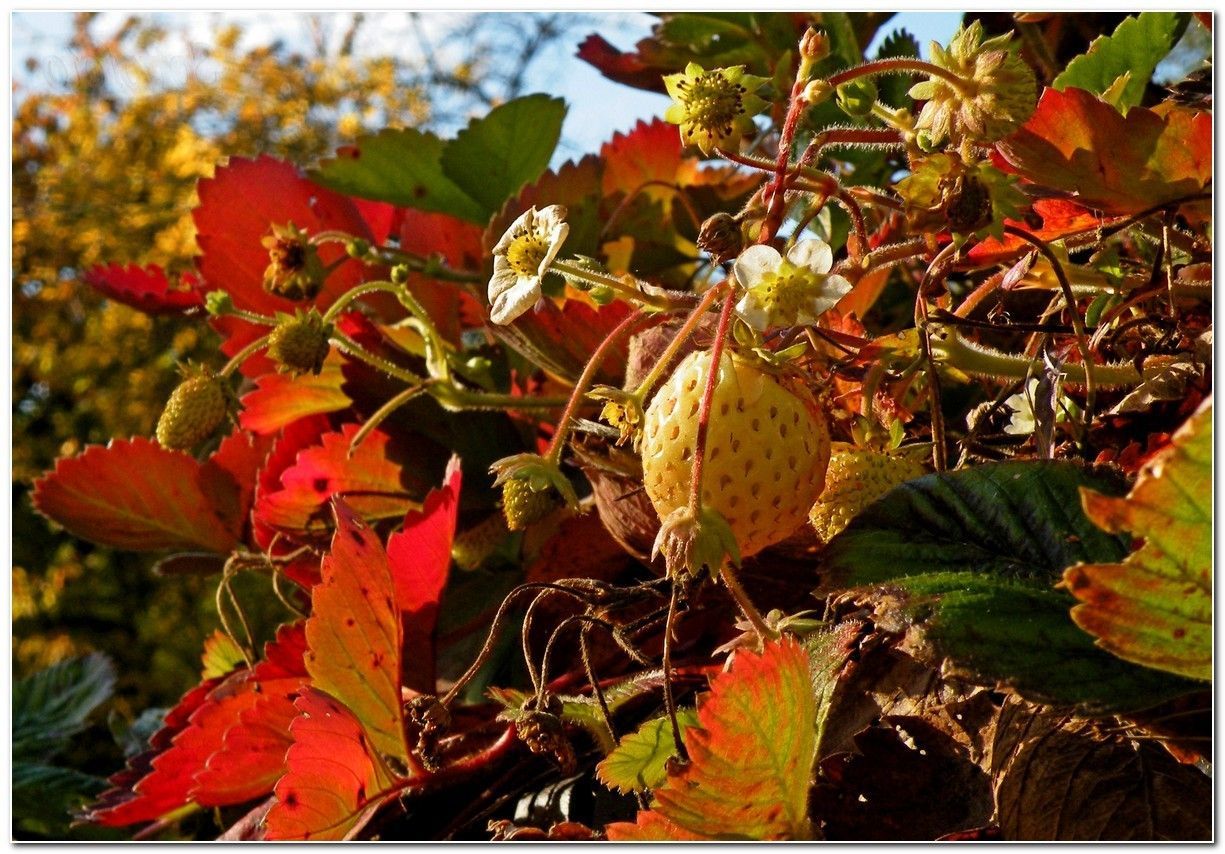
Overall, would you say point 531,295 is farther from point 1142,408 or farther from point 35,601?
point 35,601

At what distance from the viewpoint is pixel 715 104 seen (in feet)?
1.38

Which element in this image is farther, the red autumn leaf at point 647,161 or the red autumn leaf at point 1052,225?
the red autumn leaf at point 647,161

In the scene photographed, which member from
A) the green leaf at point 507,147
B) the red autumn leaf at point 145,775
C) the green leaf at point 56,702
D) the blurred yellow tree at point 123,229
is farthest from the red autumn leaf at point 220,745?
the blurred yellow tree at point 123,229

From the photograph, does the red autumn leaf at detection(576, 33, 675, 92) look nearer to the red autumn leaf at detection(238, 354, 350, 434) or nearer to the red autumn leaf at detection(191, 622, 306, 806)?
the red autumn leaf at detection(238, 354, 350, 434)

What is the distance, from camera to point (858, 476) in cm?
47

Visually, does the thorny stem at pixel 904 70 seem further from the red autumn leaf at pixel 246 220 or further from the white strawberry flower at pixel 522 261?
the red autumn leaf at pixel 246 220

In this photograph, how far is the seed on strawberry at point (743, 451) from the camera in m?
0.41

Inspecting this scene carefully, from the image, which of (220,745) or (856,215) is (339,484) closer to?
(220,745)

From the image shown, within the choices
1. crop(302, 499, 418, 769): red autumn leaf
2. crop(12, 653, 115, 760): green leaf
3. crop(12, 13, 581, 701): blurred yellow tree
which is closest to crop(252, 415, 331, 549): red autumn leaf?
crop(302, 499, 418, 769): red autumn leaf

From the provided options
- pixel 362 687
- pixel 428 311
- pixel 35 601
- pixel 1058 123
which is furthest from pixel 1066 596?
pixel 35 601

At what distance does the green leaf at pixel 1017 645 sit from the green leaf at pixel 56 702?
1.04 metres

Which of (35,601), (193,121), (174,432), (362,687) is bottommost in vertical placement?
(35,601)

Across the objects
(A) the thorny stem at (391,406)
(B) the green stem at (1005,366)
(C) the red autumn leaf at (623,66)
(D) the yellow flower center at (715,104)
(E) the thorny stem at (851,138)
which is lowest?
(B) the green stem at (1005,366)

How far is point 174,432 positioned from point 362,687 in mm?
222
